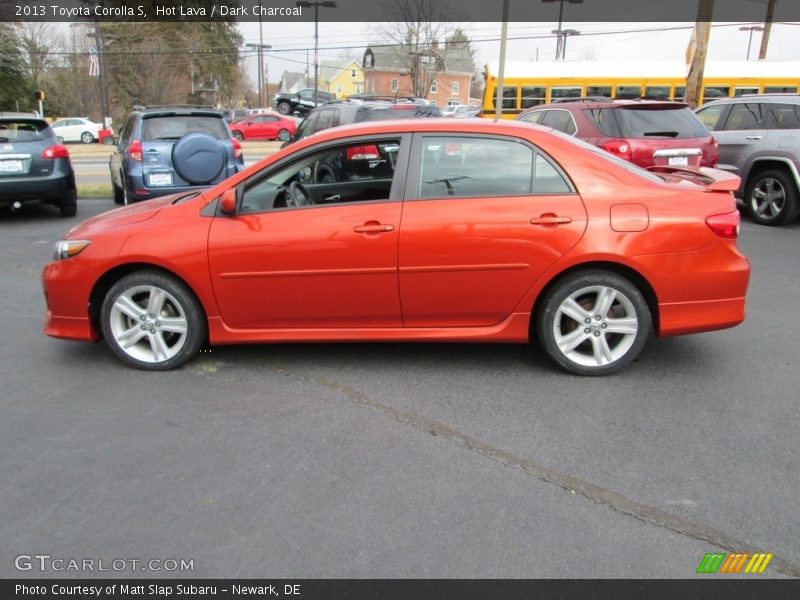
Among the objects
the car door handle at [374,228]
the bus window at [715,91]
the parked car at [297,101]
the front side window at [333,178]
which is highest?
the bus window at [715,91]

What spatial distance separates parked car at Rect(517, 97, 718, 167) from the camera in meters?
8.46

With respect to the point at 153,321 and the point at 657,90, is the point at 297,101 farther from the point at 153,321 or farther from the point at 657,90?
the point at 153,321

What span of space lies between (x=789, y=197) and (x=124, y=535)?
916cm

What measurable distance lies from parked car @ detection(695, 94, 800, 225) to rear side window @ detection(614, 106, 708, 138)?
43.3 inches

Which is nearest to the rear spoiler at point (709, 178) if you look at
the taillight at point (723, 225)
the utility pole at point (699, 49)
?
the taillight at point (723, 225)

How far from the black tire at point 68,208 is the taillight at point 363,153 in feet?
23.8

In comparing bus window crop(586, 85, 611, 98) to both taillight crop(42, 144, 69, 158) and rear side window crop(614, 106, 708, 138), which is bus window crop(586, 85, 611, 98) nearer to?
rear side window crop(614, 106, 708, 138)

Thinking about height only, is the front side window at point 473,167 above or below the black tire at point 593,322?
above

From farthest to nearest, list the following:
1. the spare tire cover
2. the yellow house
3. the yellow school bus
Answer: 1. the yellow house
2. the yellow school bus
3. the spare tire cover

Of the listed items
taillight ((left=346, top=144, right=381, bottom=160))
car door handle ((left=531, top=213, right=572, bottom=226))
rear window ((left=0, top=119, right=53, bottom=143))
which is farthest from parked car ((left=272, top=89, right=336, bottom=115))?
car door handle ((left=531, top=213, right=572, bottom=226))

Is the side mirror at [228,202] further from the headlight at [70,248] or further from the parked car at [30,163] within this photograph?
the parked car at [30,163]

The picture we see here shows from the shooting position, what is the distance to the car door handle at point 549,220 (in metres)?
3.98

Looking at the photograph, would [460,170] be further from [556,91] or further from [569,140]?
[556,91]

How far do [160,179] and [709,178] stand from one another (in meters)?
7.45
